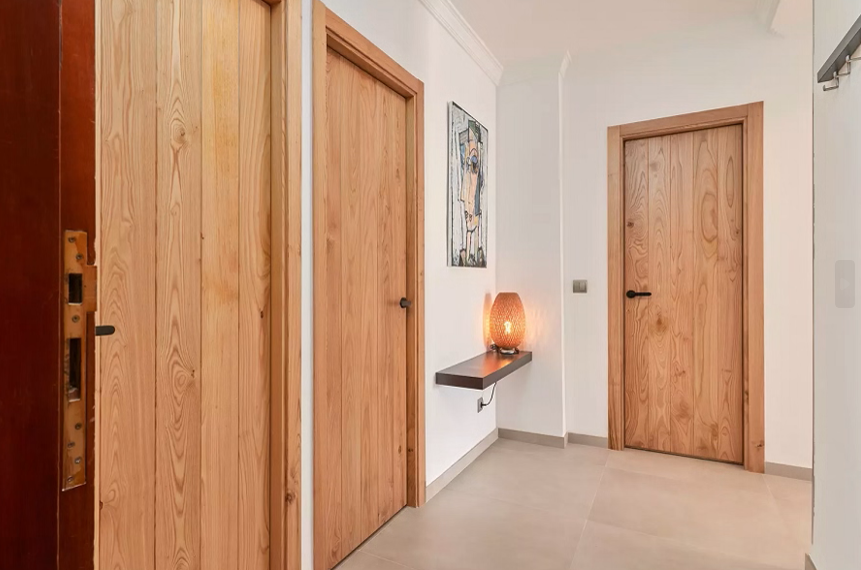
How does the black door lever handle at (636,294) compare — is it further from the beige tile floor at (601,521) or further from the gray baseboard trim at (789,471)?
the gray baseboard trim at (789,471)

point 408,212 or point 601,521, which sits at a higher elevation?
point 408,212

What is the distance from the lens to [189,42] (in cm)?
126

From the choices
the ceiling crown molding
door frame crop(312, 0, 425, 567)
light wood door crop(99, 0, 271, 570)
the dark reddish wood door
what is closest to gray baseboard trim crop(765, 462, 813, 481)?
door frame crop(312, 0, 425, 567)

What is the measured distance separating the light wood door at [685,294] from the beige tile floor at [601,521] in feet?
0.83

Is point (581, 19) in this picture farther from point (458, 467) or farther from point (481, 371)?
point (458, 467)

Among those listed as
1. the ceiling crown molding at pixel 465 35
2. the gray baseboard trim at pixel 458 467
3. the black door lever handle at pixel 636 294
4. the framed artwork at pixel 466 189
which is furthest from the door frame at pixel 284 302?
the black door lever handle at pixel 636 294

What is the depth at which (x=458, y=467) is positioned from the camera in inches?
103

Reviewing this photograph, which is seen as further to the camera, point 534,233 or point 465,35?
point 534,233

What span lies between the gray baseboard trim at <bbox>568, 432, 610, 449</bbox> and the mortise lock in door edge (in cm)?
304

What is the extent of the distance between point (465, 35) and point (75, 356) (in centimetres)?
272

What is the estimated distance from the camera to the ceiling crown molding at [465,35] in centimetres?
236

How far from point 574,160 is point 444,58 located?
113 cm
